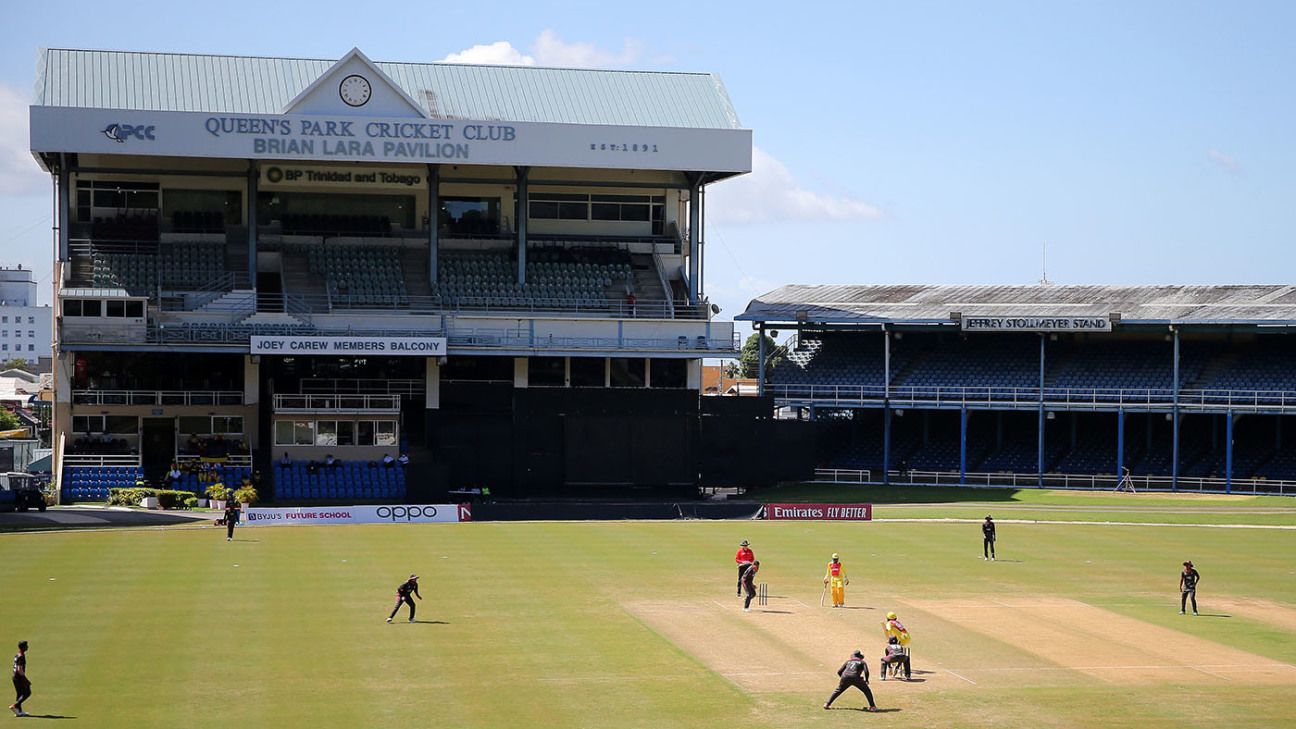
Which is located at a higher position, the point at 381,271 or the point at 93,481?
the point at 381,271

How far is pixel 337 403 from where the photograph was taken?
229 ft

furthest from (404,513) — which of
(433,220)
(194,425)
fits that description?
(433,220)

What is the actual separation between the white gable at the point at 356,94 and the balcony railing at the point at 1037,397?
22568 mm

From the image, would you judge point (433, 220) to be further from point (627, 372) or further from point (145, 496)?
point (145, 496)

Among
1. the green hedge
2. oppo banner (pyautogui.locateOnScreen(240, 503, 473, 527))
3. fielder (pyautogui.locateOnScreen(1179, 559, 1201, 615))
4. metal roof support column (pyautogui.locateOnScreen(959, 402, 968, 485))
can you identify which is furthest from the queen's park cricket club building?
fielder (pyautogui.locateOnScreen(1179, 559, 1201, 615))

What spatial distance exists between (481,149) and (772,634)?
40.4m

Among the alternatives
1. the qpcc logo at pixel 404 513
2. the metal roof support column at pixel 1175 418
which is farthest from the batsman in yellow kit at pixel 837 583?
the metal roof support column at pixel 1175 418

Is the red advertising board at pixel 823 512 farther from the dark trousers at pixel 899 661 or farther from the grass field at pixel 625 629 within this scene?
the dark trousers at pixel 899 661

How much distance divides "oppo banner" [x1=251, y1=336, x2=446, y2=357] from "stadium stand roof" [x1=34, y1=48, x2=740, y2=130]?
11.1m

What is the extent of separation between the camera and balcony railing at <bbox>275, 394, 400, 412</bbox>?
69062 millimetres

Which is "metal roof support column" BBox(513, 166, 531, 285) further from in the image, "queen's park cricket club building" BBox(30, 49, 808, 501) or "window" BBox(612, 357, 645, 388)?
"window" BBox(612, 357, 645, 388)

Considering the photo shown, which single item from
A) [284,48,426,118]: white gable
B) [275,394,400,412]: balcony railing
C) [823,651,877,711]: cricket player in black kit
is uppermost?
[284,48,426,118]: white gable

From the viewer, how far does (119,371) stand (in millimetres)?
69875

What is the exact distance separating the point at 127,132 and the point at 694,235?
88.5 feet
